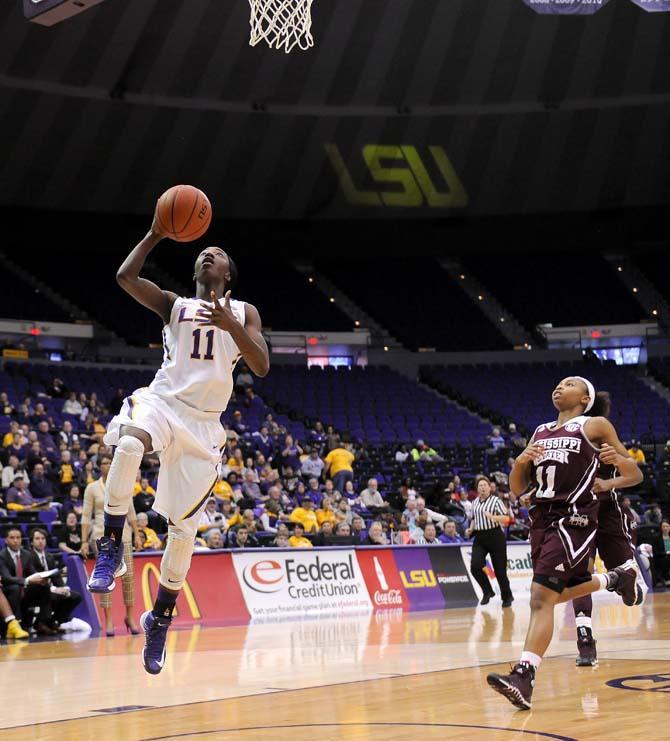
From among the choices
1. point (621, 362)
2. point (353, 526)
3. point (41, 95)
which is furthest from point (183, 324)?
point (621, 362)

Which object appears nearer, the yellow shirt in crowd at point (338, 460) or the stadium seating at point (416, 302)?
the yellow shirt in crowd at point (338, 460)

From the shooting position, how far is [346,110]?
29422 millimetres

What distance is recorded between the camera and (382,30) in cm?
2728

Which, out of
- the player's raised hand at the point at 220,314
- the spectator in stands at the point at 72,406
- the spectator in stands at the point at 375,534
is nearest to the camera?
the player's raised hand at the point at 220,314

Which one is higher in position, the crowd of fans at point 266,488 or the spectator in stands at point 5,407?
the spectator in stands at point 5,407

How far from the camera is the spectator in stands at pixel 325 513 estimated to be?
56.7 ft

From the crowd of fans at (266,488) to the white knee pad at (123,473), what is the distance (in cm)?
681

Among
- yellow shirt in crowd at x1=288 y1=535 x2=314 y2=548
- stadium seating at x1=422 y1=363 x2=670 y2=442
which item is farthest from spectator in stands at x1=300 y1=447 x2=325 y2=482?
stadium seating at x1=422 y1=363 x2=670 y2=442

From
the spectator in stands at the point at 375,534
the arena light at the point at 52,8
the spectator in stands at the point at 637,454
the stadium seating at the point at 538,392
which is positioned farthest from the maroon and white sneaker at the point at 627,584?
the stadium seating at the point at 538,392

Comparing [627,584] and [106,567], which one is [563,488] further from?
[106,567]

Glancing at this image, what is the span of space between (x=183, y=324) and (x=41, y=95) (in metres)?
22.8

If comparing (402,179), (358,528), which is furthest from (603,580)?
(402,179)

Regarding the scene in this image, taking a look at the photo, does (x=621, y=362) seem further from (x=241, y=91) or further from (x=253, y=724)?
(x=253, y=724)

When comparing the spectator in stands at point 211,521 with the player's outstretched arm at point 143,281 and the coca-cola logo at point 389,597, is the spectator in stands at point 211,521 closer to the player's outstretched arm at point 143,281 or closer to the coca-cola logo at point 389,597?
the coca-cola logo at point 389,597
